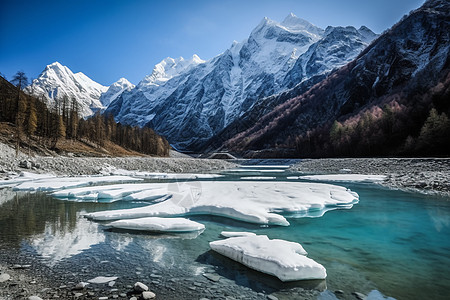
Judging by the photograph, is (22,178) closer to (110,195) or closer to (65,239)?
(110,195)

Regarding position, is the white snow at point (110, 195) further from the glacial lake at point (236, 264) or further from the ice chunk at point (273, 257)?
the ice chunk at point (273, 257)

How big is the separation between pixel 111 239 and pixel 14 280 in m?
3.41

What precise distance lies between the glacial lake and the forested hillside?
131ft

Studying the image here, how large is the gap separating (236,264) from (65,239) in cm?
653

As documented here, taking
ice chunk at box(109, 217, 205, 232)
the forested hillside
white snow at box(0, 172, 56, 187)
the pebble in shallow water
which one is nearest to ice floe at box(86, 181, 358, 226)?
ice chunk at box(109, 217, 205, 232)

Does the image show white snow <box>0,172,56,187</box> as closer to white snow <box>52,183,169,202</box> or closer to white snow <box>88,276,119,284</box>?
white snow <box>52,183,169,202</box>

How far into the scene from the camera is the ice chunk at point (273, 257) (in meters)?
5.98

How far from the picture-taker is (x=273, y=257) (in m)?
6.37

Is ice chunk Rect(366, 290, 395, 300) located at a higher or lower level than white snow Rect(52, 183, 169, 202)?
lower

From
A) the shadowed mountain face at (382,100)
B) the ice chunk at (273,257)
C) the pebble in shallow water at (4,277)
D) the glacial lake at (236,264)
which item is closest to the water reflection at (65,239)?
the glacial lake at (236,264)

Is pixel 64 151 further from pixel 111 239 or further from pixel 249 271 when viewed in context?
pixel 249 271

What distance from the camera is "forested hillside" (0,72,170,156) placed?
4544cm

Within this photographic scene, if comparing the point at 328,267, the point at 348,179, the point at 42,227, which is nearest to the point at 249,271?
the point at 328,267

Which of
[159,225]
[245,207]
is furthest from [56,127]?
A: [245,207]
